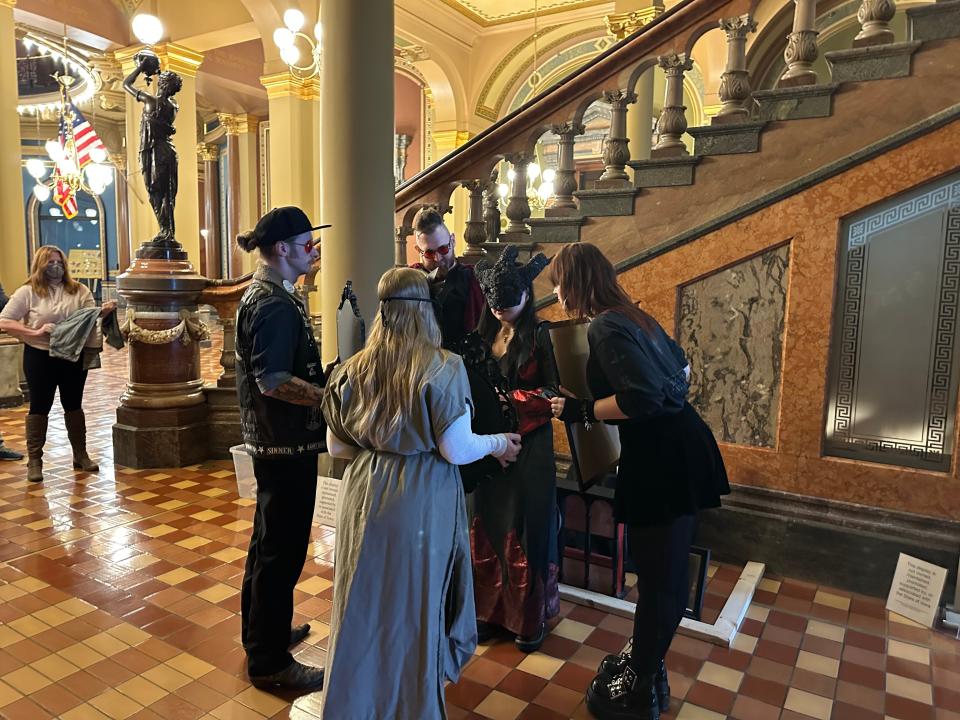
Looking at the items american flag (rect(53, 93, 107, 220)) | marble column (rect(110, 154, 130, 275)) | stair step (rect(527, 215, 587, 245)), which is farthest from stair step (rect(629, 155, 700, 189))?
marble column (rect(110, 154, 130, 275))

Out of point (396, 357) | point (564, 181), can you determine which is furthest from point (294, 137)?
point (396, 357)

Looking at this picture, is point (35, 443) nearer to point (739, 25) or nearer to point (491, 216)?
point (491, 216)

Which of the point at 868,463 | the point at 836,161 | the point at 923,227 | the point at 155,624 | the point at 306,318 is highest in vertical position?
the point at 836,161

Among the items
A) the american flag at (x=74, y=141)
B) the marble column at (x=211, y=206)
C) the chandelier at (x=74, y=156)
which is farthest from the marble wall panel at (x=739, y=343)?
the marble column at (x=211, y=206)

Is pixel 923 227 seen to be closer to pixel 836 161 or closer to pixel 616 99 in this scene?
pixel 836 161

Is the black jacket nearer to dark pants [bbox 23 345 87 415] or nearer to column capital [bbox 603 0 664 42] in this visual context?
dark pants [bbox 23 345 87 415]

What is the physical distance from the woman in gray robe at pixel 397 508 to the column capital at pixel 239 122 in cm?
1683

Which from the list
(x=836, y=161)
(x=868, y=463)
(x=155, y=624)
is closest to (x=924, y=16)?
(x=836, y=161)

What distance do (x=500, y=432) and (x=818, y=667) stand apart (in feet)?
5.43

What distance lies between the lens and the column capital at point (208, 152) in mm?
18953

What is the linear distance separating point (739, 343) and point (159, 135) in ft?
14.2

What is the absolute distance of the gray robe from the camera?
1.88m

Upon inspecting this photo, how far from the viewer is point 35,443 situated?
492 centimetres

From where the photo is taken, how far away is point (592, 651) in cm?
281
